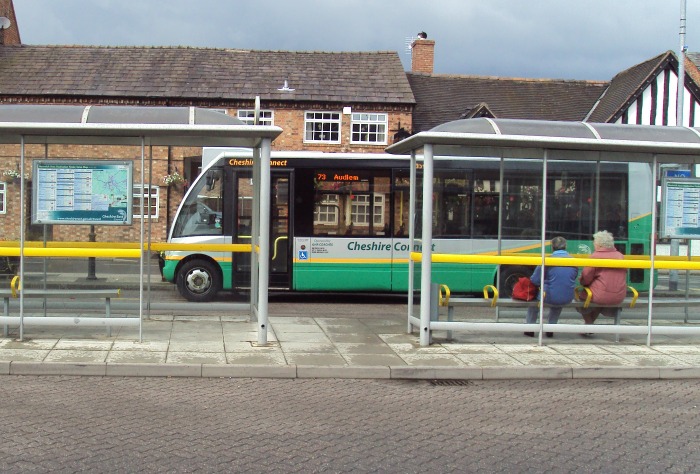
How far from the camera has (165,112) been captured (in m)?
9.09

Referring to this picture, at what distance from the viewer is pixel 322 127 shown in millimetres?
27281

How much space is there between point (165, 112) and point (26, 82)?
20130 millimetres

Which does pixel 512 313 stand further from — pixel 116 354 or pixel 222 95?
pixel 222 95

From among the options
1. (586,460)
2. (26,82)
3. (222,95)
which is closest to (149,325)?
(586,460)

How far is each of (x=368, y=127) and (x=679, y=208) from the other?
59.4 feet

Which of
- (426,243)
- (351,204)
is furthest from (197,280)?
(426,243)

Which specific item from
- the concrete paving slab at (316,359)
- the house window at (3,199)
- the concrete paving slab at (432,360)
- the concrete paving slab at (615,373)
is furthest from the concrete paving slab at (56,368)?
the concrete paving slab at (615,373)

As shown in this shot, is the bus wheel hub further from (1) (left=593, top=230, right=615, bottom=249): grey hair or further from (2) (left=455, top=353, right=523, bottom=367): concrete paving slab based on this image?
(1) (left=593, top=230, right=615, bottom=249): grey hair

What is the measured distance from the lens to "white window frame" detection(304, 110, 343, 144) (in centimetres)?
2712

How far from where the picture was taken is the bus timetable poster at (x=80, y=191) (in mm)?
9008

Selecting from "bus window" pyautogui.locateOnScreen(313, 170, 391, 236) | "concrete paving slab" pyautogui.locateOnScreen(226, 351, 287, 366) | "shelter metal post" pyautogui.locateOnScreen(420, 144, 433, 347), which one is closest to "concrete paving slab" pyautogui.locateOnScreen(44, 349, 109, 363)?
"concrete paving slab" pyautogui.locateOnScreen(226, 351, 287, 366)

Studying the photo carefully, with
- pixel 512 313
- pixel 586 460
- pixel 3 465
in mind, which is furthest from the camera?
pixel 512 313

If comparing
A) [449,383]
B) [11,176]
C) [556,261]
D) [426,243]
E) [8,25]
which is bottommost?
[449,383]

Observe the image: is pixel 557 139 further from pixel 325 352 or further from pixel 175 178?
pixel 175 178
